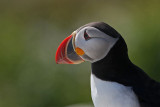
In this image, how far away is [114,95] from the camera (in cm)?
145

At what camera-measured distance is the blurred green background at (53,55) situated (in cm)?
374

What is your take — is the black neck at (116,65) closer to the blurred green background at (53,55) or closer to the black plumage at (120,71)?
the black plumage at (120,71)

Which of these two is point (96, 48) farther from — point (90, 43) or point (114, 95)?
point (114, 95)

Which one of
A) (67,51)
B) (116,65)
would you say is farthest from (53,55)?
(116,65)

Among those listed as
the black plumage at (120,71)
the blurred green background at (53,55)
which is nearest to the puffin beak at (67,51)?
the black plumage at (120,71)

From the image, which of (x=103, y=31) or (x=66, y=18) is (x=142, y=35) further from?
(x=103, y=31)

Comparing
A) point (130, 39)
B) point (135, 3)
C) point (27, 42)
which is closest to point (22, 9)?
point (27, 42)

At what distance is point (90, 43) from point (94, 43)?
19mm

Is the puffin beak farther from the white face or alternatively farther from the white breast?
the white breast

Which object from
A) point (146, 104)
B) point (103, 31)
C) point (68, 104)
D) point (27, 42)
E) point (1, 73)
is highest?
point (103, 31)

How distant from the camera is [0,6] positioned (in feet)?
19.6

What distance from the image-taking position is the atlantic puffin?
144 centimetres

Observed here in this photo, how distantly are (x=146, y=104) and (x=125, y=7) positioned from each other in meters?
3.92

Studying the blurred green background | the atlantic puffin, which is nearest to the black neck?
the atlantic puffin
